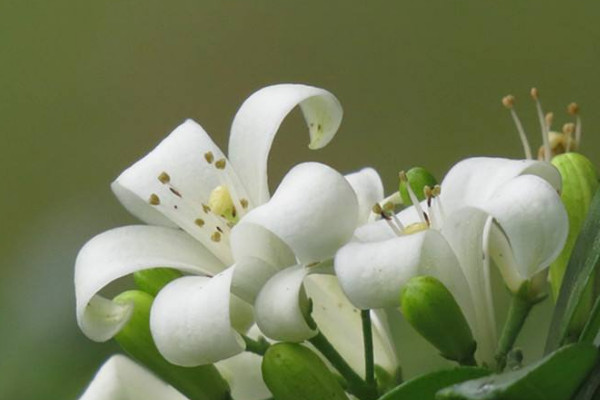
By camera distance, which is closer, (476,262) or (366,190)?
(476,262)

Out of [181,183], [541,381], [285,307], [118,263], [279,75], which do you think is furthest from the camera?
[279,75]

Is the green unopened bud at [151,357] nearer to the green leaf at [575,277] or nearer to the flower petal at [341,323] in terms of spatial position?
the flower petal at [341,323]

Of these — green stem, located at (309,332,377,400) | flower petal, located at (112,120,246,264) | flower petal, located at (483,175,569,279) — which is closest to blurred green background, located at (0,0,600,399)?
flower petal, located at (112,120,246,264)

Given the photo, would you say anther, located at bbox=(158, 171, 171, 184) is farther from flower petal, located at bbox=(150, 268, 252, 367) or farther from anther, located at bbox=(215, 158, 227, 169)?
flower petal, located at bbox=(150, 268, 252, 367)

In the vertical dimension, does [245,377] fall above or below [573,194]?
below

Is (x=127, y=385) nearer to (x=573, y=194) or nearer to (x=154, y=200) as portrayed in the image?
(x=154, y=200)

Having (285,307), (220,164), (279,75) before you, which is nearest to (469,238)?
(285,307)
